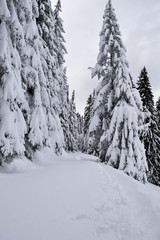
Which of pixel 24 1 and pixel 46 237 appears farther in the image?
pixel 24 1

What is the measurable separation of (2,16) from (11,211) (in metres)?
7.83

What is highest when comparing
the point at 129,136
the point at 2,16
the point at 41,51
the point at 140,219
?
the point at 41,51

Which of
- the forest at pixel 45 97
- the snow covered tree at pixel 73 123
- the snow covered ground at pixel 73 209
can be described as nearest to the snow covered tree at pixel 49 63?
the forest at pixel 45 97

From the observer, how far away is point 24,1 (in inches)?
372

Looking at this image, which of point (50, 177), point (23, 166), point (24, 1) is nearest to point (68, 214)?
point (50, 177)

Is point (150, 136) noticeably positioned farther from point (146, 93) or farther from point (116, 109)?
point (116, 109)

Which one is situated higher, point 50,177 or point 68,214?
point 50,177

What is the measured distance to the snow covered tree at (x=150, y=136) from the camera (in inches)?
848

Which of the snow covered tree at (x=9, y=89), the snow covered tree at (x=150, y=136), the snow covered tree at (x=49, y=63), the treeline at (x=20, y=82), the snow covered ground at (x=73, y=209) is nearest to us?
the snow covered ground at (x=73, y=209)

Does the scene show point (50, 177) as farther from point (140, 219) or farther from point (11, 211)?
point (140, 219)

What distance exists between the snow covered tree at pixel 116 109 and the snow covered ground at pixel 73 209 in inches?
202

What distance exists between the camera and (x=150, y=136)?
71.4 ft

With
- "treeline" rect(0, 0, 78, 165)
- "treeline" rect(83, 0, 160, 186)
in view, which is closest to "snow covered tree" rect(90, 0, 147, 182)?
"treeline" rect(83, 0, 160, 186)

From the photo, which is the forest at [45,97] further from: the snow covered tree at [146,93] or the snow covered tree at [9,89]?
the snow covered tree at [146,93]
